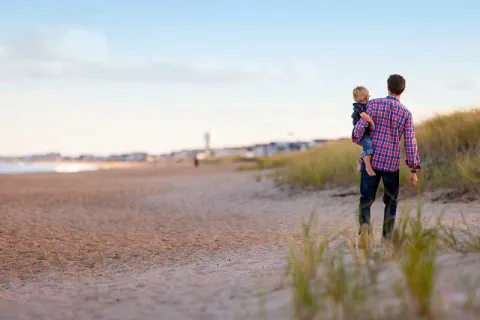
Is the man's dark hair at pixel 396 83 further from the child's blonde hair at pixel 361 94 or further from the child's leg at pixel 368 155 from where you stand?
the child's leg at pixel 368 155

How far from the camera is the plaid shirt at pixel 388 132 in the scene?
575cm

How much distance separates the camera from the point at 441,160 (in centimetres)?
1229

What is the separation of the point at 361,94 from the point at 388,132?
511 millimetres

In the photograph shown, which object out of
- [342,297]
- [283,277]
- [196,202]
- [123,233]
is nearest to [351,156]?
[196,202]

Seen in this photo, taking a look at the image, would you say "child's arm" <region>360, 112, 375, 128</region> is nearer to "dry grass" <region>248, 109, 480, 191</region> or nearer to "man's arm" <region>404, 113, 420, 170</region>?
"man's arm" <region>404, 113, 420, 170</region>

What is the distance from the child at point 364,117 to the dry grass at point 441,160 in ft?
14.6

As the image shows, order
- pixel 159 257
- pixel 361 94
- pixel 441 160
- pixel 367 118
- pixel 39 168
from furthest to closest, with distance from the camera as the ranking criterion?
pixel 39 168
pixel 441 160
pixel 159 257
pixel 361 94
pixel 367 118

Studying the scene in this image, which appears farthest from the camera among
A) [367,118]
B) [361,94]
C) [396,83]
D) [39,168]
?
[39,168]

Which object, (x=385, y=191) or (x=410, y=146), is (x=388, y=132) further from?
(x=385, y=191)

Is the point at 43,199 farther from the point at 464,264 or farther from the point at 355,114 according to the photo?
the point at 464,264

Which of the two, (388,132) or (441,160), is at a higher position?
(388,132)

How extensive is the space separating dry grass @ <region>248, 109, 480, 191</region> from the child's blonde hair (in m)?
4.46

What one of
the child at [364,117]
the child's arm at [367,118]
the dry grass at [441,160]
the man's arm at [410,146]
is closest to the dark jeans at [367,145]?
the child at [364,117]

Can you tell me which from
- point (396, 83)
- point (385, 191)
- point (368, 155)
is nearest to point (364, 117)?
point (368, 155)
